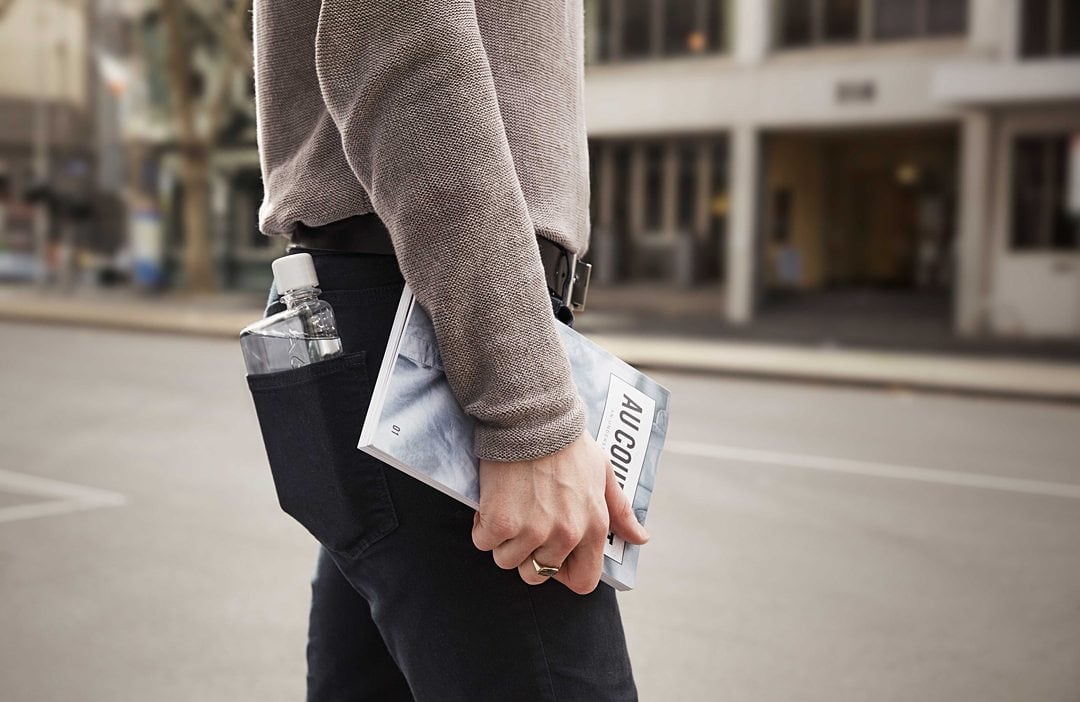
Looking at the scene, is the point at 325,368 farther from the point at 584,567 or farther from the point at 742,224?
the point at 742,224

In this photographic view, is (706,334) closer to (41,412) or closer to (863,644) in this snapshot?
(41,412)

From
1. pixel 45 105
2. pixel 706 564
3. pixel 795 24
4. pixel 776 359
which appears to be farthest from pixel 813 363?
pixel 45 105

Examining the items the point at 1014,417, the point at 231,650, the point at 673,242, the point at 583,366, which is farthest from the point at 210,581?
the point at 673,242

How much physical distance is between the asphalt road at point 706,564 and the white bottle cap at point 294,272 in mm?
2515

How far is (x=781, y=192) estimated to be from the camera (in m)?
26.3

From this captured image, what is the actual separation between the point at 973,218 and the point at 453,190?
19789 mm

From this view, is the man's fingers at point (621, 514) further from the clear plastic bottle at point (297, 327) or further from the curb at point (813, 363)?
the curb at point (813, 363)

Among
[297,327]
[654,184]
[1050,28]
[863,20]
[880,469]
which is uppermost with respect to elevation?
[863,20]

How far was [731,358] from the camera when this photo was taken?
14484 millimetres

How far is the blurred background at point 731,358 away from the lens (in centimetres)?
412

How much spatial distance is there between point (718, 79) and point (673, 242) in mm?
4053

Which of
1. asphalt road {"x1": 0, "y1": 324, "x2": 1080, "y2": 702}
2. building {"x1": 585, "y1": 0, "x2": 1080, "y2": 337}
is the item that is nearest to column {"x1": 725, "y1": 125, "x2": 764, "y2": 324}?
building {"x1": 585, "y1": 0, "x2": 1080, "y2": 337}

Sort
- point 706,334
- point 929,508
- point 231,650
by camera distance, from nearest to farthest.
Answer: point 231,650, point 929,508, point 706,334

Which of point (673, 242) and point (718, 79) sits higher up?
point (718, 79)
